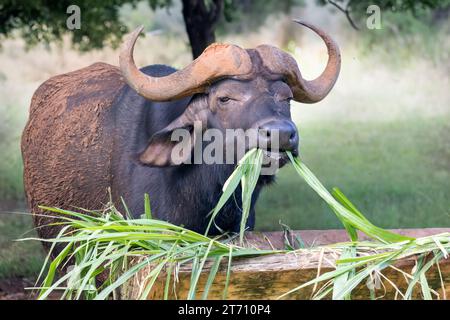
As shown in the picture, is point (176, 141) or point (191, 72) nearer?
point (191, 72)

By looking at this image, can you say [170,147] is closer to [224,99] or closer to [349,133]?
[224,99]

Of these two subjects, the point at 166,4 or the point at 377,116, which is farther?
the point at 377,116

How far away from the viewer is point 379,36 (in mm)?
21578

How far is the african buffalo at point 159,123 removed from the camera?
6.61 meters

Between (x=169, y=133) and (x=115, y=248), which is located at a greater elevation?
(x=169, y=133)

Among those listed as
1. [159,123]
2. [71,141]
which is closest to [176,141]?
[159,123]

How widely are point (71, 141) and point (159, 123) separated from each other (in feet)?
3.75

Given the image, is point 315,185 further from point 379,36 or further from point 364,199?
point 379,36

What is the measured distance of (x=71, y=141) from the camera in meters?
8.03

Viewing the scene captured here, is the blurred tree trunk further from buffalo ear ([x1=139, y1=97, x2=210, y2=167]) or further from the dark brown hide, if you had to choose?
buffalo ear ([x1=139, y1=97, x2=210, y2=167])

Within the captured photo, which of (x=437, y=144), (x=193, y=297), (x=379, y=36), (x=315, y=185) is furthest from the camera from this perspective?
(x=379, y=36)

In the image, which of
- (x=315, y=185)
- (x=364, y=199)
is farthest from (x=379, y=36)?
(x=315, y=185)

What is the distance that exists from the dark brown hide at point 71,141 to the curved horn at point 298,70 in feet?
5.14

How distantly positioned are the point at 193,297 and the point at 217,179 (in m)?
2.23
